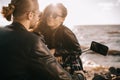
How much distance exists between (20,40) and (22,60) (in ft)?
0.59

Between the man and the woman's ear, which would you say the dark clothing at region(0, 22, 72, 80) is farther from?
the woman's ear

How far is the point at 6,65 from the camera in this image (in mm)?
2531

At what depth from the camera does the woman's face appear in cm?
501

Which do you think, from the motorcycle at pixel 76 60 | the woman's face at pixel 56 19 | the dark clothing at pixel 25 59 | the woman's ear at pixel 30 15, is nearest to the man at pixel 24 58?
the dark clothing at pixel 25 59

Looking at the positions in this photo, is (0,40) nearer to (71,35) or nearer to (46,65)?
(46,65)

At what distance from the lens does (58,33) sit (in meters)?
5.32

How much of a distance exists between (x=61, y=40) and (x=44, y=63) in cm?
292

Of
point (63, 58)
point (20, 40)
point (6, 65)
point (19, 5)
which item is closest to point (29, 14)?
point (19, 5)

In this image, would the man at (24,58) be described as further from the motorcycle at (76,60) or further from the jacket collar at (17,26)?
the motorcycle at (76,60)

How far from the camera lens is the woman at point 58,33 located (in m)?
5.03

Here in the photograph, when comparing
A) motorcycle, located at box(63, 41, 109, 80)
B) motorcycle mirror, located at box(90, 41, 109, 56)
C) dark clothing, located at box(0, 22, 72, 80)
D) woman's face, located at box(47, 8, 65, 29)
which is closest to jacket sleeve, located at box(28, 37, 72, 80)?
dark clothing, located at box(0, 22, 72, 80)

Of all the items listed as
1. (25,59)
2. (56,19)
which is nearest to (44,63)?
(25,59)

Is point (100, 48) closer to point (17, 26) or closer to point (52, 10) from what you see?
point (52, 10)

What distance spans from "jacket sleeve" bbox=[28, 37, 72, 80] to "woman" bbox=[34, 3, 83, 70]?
2415 mm
